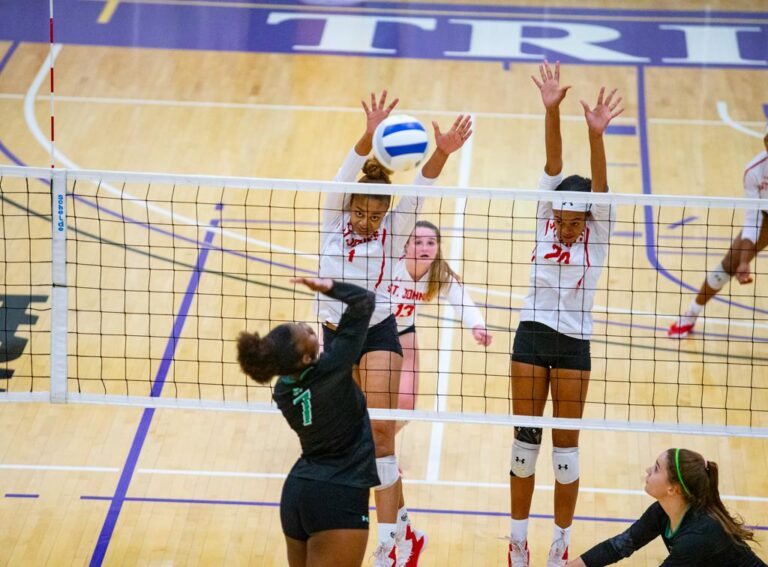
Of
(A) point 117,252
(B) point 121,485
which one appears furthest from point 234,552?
(A) point 117,252

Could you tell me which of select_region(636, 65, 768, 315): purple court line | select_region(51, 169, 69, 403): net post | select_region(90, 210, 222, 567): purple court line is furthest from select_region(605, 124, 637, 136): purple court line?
select_region(51, 169, 69, 403): net post

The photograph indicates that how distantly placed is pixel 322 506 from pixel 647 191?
24.8 ft

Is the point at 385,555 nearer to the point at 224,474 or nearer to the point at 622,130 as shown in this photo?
the point at 224,474

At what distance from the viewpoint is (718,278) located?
1018 cm

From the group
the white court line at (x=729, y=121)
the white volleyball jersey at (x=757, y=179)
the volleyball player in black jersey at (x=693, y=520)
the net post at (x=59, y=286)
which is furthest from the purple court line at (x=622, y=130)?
the net post at (x=59, y=286)

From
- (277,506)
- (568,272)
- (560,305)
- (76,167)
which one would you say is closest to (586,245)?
(568,272)

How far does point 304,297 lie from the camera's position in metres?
10.7

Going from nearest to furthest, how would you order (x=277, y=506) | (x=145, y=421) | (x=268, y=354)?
(x=268, y=354)
(x=277, y=506)
(x=145, y=421)

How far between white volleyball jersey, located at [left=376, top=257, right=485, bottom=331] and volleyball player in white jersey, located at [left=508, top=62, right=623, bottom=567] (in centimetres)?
72

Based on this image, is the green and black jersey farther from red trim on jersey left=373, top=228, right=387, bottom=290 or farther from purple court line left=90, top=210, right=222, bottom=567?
purple court line left=90, top=210, right=222, bottom=567

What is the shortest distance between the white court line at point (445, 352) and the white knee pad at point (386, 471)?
0.72m

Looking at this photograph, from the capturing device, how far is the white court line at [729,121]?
1364 cm

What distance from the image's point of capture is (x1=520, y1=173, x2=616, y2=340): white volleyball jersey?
22.9 ft

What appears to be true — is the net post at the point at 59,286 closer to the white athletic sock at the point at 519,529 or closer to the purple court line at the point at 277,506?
the purple court line at the point at 277,506
